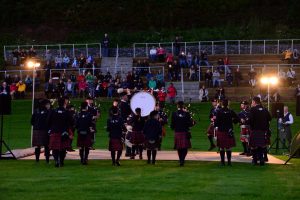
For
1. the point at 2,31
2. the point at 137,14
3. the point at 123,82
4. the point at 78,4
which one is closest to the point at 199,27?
the point at 137,14

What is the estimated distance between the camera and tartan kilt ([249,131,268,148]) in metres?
22.8

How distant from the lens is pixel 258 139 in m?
22.9

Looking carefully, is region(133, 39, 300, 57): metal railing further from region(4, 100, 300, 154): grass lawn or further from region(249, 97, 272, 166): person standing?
region(249, 97, 272, 166): person standing

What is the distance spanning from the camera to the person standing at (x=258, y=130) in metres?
22.8

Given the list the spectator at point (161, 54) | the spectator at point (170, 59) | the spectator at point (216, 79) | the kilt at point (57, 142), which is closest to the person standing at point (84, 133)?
the kilt at point (57, 142)

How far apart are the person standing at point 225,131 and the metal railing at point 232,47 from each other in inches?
1109

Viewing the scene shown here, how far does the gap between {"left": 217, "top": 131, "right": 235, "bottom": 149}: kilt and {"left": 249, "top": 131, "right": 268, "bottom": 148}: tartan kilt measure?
0.56 metres

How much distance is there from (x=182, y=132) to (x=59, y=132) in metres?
3.37

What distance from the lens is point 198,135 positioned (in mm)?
35094

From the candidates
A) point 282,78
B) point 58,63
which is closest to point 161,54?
point 58,63

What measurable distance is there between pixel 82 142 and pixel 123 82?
70.1 ft

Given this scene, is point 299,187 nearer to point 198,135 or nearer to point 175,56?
point 198,135

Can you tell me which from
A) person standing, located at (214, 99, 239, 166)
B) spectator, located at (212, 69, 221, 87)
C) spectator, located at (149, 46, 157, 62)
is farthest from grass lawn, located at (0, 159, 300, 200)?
spectator, located at (149, 46, 157, 62)

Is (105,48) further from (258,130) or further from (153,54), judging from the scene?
(258,130)
